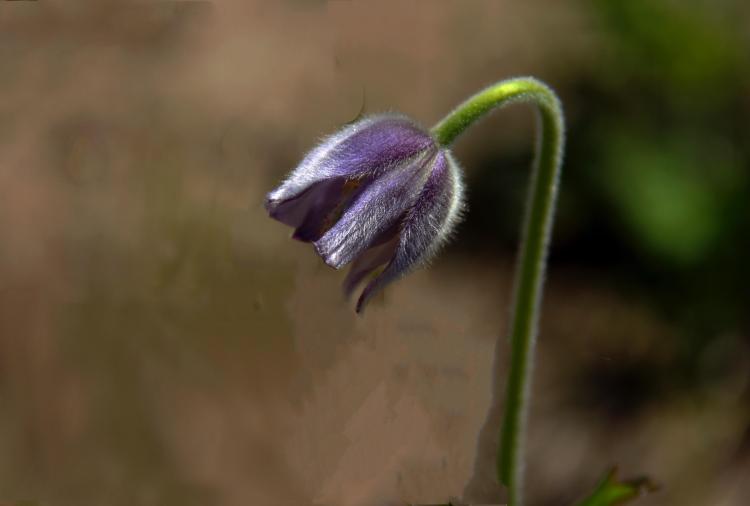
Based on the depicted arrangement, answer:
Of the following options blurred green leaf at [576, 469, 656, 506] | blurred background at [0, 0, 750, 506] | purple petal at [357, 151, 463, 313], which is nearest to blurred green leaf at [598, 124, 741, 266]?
blurred background at [0, 0, 750, 506]

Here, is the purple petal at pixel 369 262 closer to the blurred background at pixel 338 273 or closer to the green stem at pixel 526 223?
the blurred background at pixel 338 273

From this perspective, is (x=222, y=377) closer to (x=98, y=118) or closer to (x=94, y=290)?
(x=94, y=290)

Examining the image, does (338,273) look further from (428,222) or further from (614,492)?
(614,492)

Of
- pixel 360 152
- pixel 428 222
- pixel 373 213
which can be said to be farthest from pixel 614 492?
pixel 360 152

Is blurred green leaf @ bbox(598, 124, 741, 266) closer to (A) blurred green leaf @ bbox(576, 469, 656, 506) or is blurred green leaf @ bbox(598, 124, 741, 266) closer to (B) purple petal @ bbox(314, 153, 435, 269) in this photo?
(A) blurred green leaf @ bbox(576, 469, 656, 506)

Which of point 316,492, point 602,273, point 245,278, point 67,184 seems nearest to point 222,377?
point 245,278

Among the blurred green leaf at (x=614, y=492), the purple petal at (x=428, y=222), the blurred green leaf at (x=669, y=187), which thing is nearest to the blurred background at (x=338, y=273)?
the blurred green leaf at (x=669, y=187)
